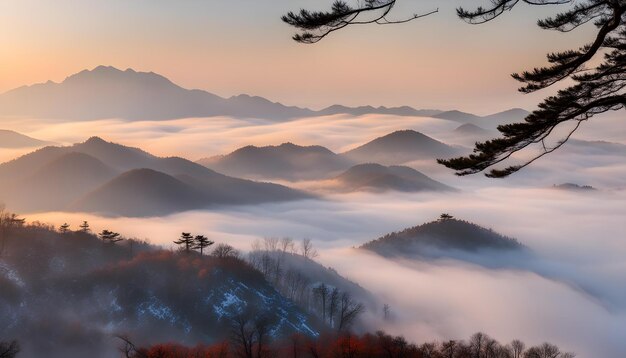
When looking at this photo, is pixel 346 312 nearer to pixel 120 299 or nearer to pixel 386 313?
pixel 386 313

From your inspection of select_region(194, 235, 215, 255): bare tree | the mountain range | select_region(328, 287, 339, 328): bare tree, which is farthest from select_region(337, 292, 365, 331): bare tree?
select_region(194, 235, 215, 255): bare tree

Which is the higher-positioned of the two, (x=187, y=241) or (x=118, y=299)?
(x=187, y=241)

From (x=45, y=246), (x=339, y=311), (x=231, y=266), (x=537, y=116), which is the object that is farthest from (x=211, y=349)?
(x=537, y=116)

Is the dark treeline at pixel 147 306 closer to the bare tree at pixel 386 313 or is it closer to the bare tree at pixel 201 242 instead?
the bare tree at pixel 201 242

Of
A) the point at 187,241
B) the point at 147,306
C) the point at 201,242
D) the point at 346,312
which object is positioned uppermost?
the point at 187,241

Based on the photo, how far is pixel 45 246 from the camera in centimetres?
9869

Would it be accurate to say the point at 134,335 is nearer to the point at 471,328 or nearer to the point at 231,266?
the point at 231,266

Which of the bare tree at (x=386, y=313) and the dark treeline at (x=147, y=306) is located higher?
the dark treeline at (x=147, y=306)

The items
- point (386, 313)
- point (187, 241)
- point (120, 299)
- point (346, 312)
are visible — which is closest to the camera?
point (120, 299)

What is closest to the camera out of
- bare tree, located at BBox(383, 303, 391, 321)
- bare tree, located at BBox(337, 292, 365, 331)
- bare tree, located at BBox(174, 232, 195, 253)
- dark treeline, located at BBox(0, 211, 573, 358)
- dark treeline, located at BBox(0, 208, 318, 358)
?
dark treeline, located at BBox(0, 211, 573, 358)

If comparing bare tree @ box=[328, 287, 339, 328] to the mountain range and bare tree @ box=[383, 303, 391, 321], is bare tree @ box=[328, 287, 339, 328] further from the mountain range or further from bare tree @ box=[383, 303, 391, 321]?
bare tree @ box=[383, 303, 391, 321]

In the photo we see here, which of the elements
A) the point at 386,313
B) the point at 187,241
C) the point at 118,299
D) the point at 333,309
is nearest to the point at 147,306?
the point at 118,299

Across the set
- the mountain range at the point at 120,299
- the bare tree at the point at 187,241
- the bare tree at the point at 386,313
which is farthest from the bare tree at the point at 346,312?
the bare tree at the point at 187,241

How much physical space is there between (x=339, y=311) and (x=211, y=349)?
57752 millimetres
